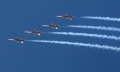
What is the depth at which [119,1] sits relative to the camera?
1240 cm

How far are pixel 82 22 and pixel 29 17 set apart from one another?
1.98 m

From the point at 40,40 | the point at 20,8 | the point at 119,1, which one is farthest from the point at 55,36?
the point at 119,1

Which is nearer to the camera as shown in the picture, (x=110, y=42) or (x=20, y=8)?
(x=110, y=42)

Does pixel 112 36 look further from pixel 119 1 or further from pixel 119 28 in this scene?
pixel 119 1

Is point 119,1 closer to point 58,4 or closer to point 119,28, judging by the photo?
point 119,28

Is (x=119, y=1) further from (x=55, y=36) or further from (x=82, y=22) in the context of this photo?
(x=55, y=36)

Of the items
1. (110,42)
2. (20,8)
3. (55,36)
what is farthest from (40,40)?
(110,42)

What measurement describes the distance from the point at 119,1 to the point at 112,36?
130 cm

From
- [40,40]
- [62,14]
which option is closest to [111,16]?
[62,14]

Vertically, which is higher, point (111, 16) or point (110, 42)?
point (111, 16)

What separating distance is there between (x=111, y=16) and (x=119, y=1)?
63 centimetres

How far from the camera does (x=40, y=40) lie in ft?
41.3

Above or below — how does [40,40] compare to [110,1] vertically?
below

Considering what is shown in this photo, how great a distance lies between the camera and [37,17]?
1278 centimetres
